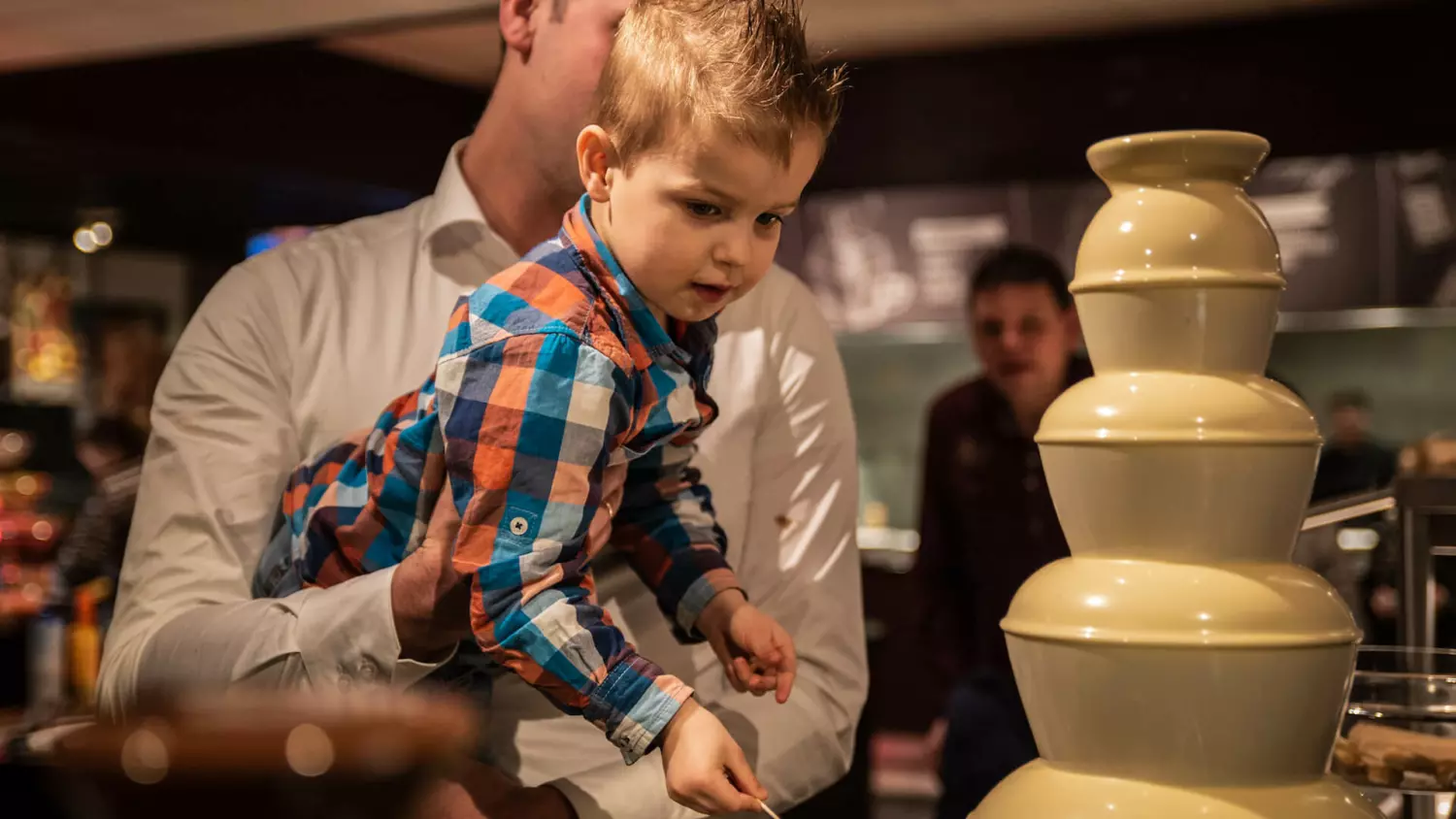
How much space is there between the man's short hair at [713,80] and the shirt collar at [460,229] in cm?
42

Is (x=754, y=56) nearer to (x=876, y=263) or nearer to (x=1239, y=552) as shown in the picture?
(x=1239, y=552)

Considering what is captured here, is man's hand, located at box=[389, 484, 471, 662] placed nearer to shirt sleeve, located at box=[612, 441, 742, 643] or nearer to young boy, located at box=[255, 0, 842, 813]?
young boy, located at box=[255, 0, 842, 813]

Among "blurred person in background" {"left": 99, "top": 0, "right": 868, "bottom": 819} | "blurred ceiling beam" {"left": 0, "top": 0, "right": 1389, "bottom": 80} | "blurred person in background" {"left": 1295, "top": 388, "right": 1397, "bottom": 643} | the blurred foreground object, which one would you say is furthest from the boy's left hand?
"blurred ceiling beam" {"left": 0, "top": 0, "right": 1389, "bottom": 80}

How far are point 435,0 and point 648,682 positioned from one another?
11.1 ft

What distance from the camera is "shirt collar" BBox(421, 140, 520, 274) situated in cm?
147

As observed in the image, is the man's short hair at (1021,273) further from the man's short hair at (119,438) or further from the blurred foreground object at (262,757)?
the blurred foreground object at (262,757)

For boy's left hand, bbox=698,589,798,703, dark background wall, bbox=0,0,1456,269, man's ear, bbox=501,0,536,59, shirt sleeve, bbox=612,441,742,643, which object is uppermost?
dark background wall, bbox=0,0,1456,269

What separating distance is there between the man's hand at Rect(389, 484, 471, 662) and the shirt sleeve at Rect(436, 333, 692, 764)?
1.6 inches

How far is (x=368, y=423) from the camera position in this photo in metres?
1.37

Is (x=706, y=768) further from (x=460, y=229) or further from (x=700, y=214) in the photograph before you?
(x=460, y=229)

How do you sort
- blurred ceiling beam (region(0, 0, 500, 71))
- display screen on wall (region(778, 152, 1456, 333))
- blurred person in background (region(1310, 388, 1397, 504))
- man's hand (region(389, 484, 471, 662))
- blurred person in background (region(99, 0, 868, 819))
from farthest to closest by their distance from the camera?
display screen on wall (region(778, 152, 1456, 333)) → blurred person in background (region(1310, 388, 1397, 504)) → blurred ceiling beam (region(0, 0, 500, 71)) → blurred person in background (region(99, 0, 868, 819)) → man's hand (region(389, 484, 471, 662))

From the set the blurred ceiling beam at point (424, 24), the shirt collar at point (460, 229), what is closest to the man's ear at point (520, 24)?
the shirt collar at point (460, 229)

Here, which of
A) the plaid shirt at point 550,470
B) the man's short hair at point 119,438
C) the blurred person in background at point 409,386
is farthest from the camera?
the man's short hair at point 119,438

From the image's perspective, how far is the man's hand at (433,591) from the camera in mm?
1050
